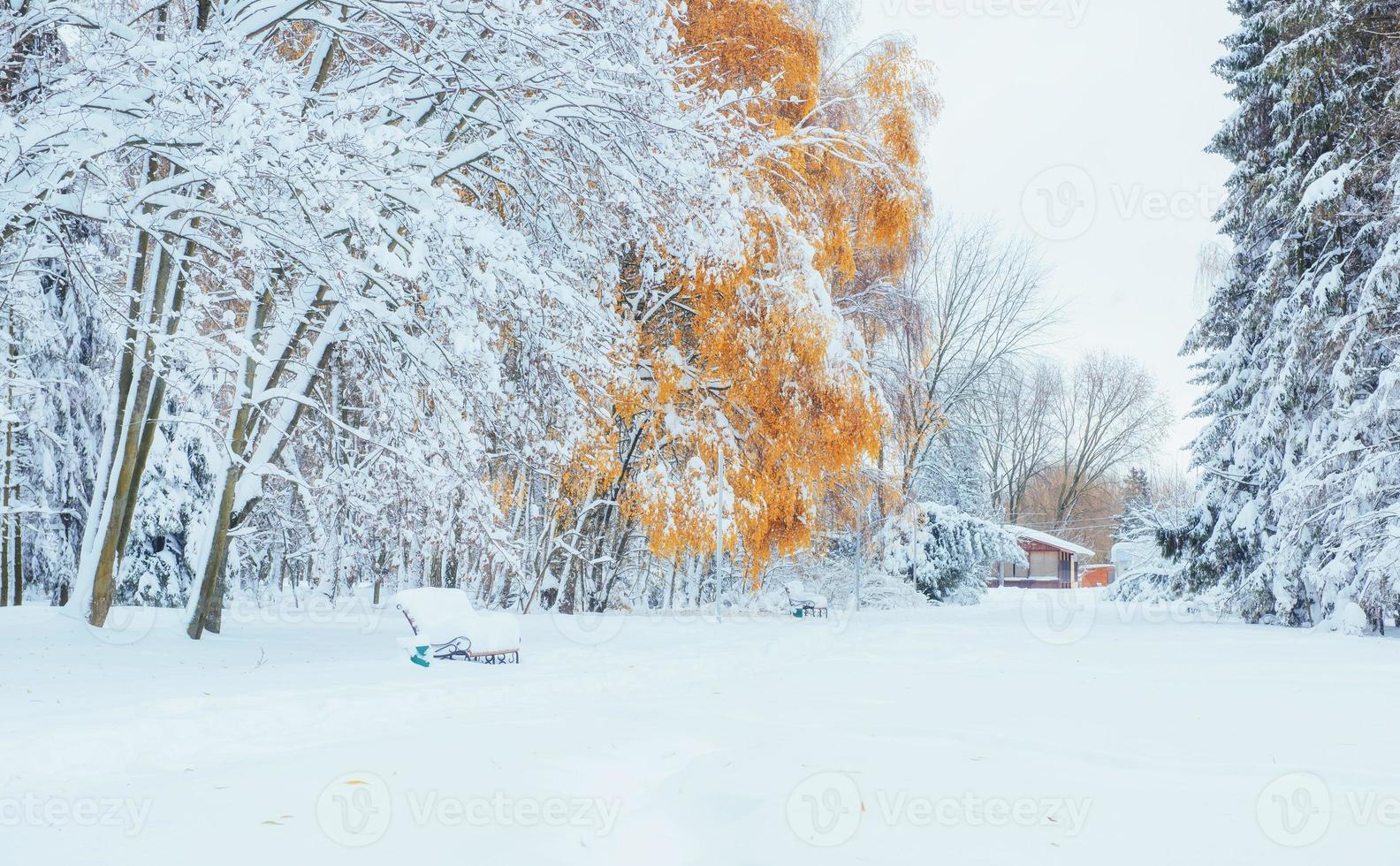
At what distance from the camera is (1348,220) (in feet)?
45.1

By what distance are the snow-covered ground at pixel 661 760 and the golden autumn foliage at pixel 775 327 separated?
3517 millimetres

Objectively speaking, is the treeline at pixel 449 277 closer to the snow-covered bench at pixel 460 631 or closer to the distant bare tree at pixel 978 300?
the snow-covered bench at pixel 460 631

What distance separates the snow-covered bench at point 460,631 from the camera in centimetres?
860

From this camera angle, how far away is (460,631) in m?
8.65

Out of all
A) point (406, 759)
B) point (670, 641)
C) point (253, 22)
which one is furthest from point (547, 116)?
point (670, 641)
